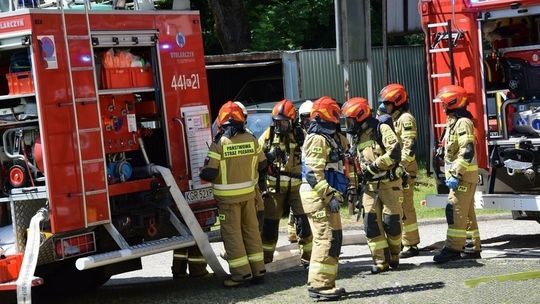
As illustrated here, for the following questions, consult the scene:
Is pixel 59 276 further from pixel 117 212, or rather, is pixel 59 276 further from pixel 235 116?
pixel 235 116

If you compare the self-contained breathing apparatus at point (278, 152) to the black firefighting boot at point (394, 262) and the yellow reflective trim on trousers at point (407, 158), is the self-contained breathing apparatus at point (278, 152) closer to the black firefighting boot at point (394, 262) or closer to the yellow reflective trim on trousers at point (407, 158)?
the yellow reflective trim on trousers at point (407, 158)

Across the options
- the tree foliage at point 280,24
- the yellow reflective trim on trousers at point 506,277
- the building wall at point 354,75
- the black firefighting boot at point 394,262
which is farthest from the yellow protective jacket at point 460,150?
the tree foliage at point 280,24

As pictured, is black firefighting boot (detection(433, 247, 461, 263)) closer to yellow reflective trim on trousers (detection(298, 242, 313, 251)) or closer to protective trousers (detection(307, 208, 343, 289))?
yellow reflective trim on trousers (detection(298, 242, 313, 251))

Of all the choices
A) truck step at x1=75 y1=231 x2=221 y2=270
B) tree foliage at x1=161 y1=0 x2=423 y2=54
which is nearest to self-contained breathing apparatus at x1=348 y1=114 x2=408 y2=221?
truck step at x1=75 y1=231 x2=221 y2=270

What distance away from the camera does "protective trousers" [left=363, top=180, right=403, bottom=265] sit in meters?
10.0

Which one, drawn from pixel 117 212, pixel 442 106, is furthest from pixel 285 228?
pixel 117 212

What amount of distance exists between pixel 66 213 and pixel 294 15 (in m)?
14.3

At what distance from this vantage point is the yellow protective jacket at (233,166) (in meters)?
9.66

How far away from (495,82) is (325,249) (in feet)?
12.0

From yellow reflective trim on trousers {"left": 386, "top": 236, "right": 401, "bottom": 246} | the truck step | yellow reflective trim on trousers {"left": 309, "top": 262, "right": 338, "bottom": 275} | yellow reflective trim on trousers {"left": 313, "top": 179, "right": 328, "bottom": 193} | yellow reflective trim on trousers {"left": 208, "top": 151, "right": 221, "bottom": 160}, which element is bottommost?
yellow reflective trim on trousers {"left": 386, "top": 236, "right": 401, "bottom": 246}

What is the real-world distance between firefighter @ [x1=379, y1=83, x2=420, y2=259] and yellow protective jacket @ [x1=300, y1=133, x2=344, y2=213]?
222 centimetres

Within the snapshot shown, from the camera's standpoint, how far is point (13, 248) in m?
8.79

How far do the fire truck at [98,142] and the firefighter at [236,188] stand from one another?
290mm

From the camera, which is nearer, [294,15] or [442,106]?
[442,106]
